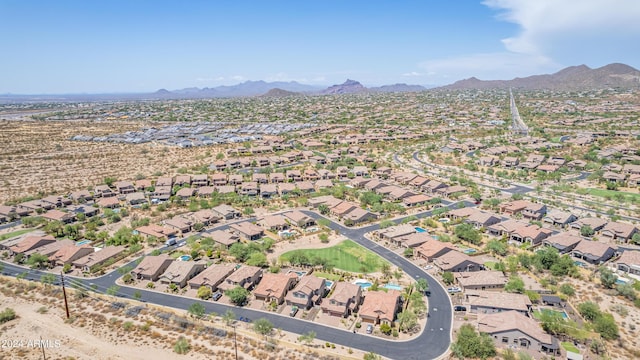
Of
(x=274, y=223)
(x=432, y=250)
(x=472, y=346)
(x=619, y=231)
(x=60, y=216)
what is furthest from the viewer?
(x=60, y=216)

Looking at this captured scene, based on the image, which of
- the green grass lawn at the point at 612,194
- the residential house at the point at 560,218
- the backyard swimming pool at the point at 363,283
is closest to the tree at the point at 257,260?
the backyard swimming pool at the point at 363,283

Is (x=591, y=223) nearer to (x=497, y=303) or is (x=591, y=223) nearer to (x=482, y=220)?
(x=482, y=220)

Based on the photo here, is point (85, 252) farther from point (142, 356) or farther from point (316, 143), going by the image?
point (316, 143)

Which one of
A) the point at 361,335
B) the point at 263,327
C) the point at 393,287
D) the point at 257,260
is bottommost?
the point at 361,335

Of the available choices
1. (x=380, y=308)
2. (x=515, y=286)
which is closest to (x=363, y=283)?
(x=380, y=308)

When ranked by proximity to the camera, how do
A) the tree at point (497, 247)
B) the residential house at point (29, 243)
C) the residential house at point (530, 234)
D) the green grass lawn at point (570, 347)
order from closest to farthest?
the green grass lawn at point (570, 347) → the tree at point (497, 247) → the residential house at point (29, 243) → the residential house at point (530, 234)

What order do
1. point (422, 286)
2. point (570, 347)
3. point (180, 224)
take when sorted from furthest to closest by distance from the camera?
point (180, 224) < point (422, 286) < point (570, 347)

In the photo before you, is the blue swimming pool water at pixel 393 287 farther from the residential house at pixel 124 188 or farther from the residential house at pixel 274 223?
the residential house at pixel 124 188
